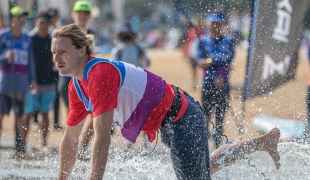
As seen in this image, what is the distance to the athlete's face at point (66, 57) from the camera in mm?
3869

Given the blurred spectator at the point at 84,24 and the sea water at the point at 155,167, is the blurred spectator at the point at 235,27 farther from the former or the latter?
the sea water at the point at 155,167

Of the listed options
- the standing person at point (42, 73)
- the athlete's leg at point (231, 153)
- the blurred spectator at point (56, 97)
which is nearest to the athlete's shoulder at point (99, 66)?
the athlete's leg at point (231, 153)

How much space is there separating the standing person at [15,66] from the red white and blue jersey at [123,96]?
342 centimetres

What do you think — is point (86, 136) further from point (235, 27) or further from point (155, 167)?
point (235, 27)

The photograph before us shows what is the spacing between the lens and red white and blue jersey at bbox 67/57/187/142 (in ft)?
12.3

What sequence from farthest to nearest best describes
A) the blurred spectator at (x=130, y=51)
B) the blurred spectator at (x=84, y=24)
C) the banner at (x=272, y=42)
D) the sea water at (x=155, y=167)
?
1. the blurred spectator at (x=130, y=51)
2. the blurred spectator at (x=84, y=24)
3. the banner at (x=272, y=42)
4. the sea water at (x=155, y=167)

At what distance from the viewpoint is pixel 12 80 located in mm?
7422

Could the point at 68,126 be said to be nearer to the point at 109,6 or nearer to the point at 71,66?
the point at 71,66

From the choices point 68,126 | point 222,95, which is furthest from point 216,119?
point 68,126

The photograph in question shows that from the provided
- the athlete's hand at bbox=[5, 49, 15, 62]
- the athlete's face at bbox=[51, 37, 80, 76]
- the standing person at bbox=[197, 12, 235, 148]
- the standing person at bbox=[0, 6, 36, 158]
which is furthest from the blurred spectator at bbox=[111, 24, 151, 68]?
the athlete's face at bbox=[51, 37, 80, 76]

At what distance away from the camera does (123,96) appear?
3.94 metres

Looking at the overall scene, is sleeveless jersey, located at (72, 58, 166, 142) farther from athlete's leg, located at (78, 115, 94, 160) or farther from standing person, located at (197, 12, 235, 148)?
standing person, located at (197, 12, 235, 148)

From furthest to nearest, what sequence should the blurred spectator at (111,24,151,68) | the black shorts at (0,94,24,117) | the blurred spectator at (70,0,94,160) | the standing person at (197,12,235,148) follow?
the blurred spectator at (111,24,151,68), the black shorts at (0,94,24,117), the standing person at (197,12,235,148), the blurred spectator at (70,0,94,160)

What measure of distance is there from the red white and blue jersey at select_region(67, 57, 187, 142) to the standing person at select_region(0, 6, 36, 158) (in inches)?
134
